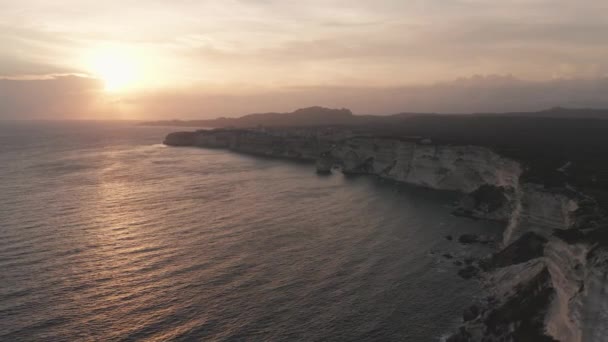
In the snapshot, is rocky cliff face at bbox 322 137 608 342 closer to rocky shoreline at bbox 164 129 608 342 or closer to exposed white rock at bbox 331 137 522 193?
rocky shoreline at bbox 164 129 608 342

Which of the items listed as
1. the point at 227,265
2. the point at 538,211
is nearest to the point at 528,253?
the point at 538,211

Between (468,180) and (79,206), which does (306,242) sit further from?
(468,180)

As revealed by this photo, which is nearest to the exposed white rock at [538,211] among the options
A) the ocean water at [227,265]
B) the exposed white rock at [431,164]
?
the ocean water at [227,265]

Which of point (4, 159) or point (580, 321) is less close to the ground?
point (4, 159)

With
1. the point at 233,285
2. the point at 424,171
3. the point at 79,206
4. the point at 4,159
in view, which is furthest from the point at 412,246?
the point at 4,159

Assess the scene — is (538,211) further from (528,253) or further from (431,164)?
(431,164)

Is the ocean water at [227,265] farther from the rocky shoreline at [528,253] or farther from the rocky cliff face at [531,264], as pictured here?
the rocky cliff face at [531,264]

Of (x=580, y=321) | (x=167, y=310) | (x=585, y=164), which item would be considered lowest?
(x=167, y=310)

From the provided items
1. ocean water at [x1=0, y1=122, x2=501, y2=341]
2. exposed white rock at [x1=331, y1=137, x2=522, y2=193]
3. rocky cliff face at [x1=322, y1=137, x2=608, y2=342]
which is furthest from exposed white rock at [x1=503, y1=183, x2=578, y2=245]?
exposed white rock at [x1=331, y1=137, x2=522, y2=193]
